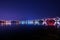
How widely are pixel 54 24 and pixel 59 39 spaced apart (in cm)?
2054

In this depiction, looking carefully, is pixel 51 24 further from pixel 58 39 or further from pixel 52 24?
pixel 58 39

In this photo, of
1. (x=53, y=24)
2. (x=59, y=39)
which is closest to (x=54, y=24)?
(x=53, y=24)

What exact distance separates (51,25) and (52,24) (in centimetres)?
48

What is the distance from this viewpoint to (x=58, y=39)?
1655cm

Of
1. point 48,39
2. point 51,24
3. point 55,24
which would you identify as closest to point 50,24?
point 51,24

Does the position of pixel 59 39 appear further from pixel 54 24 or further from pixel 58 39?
pixel 54 24

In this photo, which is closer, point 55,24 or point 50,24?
point 50,24

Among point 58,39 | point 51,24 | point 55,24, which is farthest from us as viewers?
point 55,24

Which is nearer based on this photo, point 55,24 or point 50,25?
point 50,25

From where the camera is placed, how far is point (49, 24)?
118 feet

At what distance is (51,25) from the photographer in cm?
3491

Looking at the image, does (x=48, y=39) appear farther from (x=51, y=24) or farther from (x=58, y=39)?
(x=51, y=24)

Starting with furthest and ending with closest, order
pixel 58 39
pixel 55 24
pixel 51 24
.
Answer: pixel 55 24, pixel 51 24, pixel 58 39

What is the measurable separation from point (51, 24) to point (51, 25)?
0.27 meters
